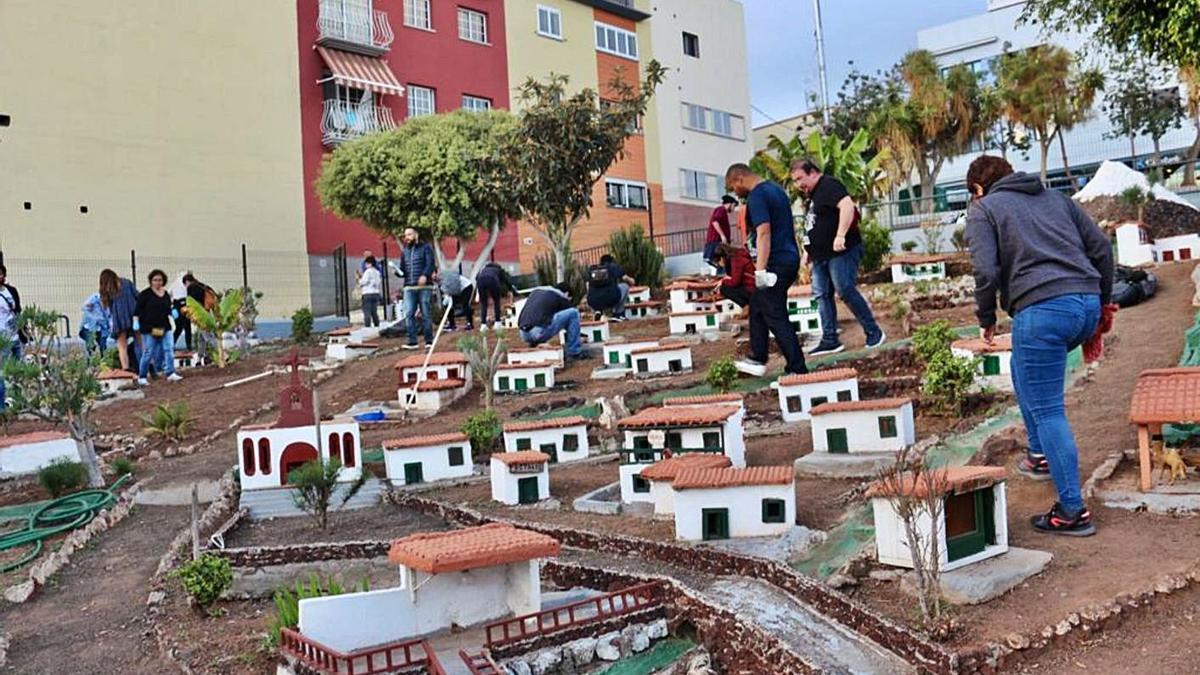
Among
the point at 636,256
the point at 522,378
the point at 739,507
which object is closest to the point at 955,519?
the point at 739,507

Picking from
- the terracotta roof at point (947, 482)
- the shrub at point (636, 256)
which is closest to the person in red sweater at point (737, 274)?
the terracotta roof at point (947, 482)

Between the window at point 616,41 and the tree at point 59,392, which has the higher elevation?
the window at point 616,41

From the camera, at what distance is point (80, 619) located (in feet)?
20.9

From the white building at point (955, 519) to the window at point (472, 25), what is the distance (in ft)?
110

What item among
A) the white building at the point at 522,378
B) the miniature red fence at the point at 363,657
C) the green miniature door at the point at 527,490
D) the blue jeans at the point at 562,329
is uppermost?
the blue jeans at the point at 562,329

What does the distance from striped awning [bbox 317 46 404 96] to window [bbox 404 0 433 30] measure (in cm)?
230

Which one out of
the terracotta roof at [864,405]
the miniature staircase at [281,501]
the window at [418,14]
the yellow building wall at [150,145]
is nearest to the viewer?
the terracotta roof at [864,405]

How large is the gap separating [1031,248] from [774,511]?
208 centimetres

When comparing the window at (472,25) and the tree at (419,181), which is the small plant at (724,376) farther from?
the window at (472,25)

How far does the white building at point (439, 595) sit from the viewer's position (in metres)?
5.05

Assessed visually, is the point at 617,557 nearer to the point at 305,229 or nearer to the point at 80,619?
the point at 80,619

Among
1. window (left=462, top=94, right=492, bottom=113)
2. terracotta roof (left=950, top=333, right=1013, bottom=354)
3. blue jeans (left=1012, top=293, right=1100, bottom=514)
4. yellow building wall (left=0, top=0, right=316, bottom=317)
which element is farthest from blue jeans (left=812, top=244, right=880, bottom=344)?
window (left=462, top=94, right=492, bottom=113)

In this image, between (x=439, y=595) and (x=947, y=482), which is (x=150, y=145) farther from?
(x=947, y=482)

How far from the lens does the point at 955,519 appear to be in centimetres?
494
